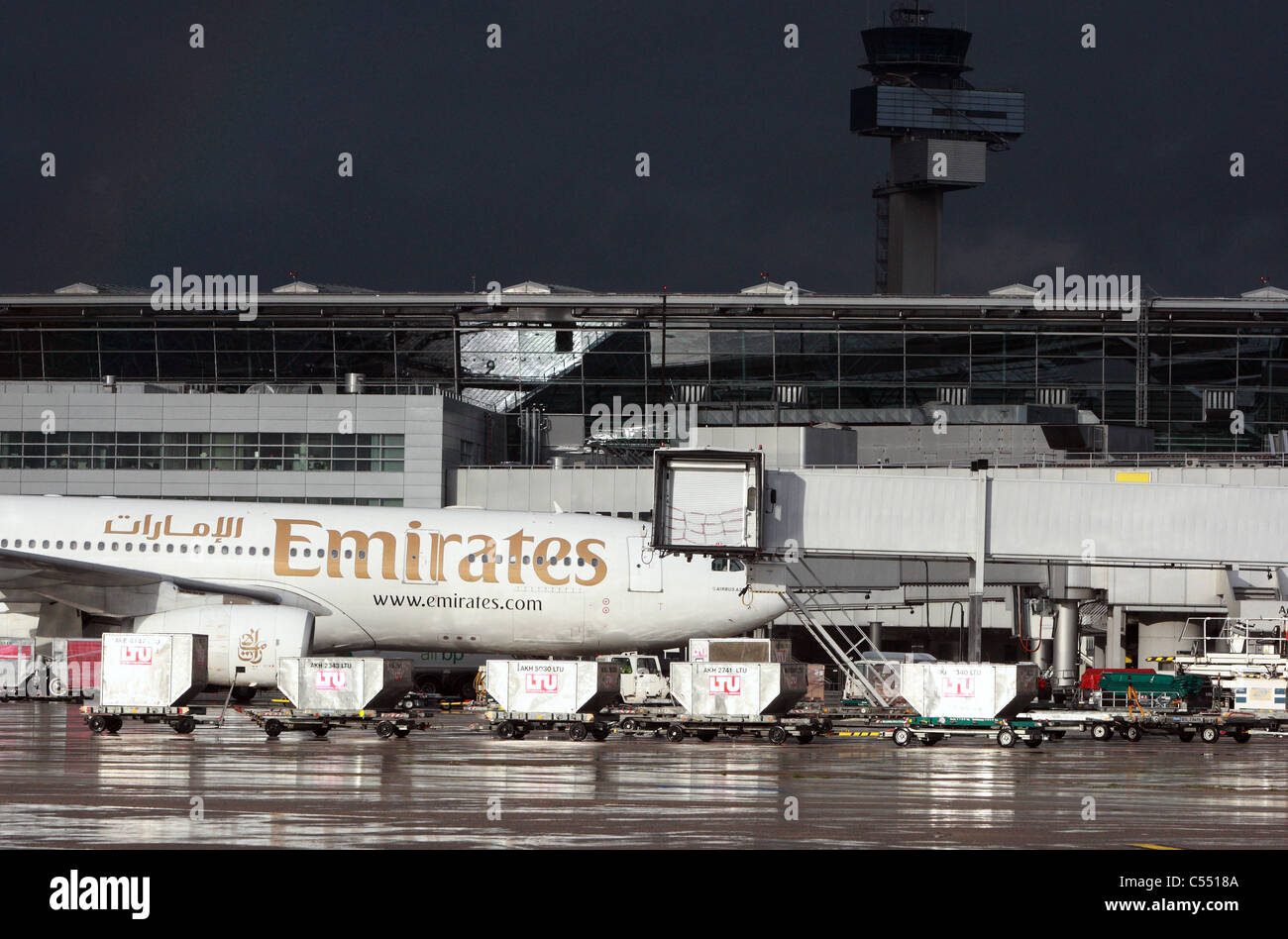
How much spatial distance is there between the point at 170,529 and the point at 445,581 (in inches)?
251

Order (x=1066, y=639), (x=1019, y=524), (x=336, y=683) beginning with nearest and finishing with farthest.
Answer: (x=336, y=683), (x=1019, y=524), (x=1066, y=639)

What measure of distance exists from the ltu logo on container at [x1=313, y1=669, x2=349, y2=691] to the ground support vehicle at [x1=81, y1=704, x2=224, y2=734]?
6.60 ft

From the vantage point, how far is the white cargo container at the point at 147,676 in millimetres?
27266

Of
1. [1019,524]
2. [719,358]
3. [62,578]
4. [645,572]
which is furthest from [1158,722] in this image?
[719,358]

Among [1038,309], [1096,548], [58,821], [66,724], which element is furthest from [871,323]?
[58,821]

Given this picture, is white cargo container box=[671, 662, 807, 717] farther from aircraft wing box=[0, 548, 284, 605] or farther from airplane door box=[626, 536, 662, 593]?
aircraft wing box=[0, 548, 284, 605]

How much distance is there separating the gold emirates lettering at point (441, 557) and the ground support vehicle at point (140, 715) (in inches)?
268

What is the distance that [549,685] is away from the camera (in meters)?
28.0

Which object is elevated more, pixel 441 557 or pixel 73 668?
pixel 441 557

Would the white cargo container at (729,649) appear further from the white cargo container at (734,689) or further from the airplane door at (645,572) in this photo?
the white cargo container at (734,689)

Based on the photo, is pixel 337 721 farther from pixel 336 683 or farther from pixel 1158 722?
pixel 1158 722

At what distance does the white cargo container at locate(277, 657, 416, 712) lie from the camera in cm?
2786
